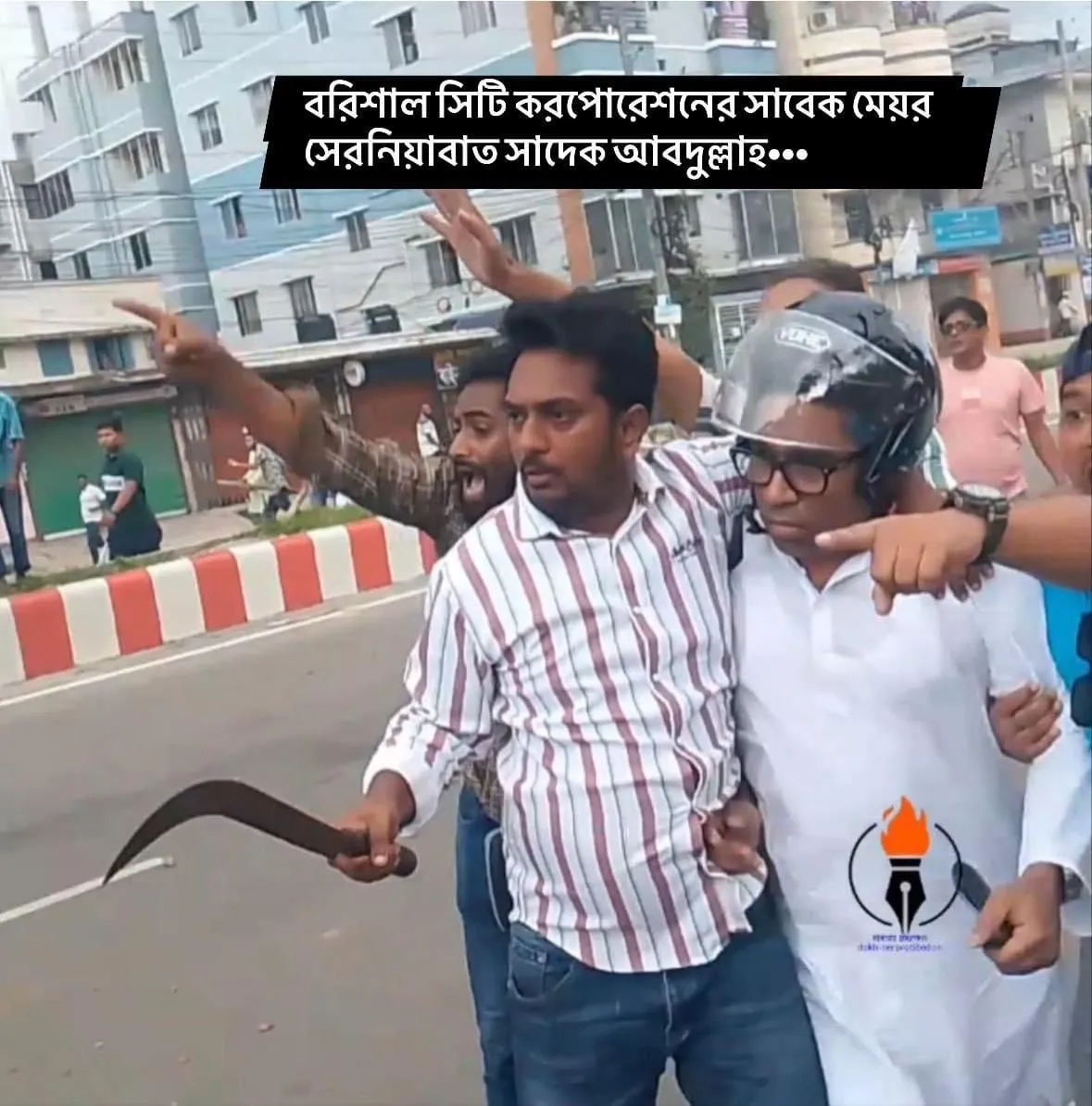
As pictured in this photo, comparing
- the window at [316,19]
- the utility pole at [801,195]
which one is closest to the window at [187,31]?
the window at [316,19]

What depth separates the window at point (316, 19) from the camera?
1622 cm

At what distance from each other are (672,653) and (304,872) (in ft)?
7.77

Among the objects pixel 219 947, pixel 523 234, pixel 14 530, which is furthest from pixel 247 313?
pixel 219 947

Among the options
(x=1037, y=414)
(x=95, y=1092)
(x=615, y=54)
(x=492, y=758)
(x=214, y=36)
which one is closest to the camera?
(x=492, y=758)

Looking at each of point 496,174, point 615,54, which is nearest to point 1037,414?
point 496,174

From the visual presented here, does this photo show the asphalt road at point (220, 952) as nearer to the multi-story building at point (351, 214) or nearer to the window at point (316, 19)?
the multi-story building at point (351, 214)

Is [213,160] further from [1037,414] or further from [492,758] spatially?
[492,758]

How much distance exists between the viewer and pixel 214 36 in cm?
1866

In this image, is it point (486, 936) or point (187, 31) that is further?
point (187, 31)

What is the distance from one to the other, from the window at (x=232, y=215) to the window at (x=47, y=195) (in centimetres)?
190

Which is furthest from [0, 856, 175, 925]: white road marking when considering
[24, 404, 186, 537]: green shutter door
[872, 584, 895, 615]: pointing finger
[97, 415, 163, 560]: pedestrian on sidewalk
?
[24, 404, 186, 537]: green shutter door

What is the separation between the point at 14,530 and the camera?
367 inches

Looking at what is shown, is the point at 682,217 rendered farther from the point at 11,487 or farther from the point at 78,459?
the point at 11,487

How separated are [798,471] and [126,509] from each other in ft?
26.2
